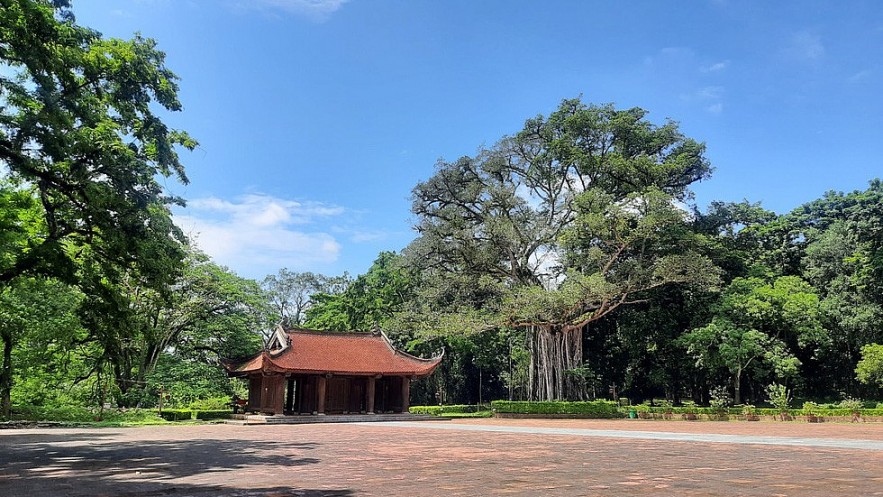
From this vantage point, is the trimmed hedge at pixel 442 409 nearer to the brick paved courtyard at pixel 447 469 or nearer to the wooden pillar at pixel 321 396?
the wooden pillar at pixel 321 396

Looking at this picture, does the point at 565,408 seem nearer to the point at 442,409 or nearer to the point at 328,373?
the point at 442,409

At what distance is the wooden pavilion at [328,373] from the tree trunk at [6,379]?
905 cm

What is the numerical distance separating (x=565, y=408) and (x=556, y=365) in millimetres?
3642

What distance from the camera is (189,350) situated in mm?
33250

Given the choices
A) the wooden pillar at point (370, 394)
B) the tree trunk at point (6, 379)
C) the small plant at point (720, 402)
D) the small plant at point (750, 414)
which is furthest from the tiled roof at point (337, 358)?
the small plant at point (750, 414)

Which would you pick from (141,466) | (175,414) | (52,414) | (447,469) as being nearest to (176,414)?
(175,414)

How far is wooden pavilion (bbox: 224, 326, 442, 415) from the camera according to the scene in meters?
26.6

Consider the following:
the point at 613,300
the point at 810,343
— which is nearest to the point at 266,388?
the point at 613,300

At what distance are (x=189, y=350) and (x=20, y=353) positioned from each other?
519 inches

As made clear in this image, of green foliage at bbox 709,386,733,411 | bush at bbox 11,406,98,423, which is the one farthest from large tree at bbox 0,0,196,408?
green foliage at bbox 709,386,733,411

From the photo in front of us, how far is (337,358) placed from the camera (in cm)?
2828

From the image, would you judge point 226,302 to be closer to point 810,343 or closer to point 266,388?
point 266,388

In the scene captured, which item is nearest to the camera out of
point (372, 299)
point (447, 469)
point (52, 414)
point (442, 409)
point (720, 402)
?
point (447, 469)

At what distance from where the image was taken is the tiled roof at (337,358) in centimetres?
2647
